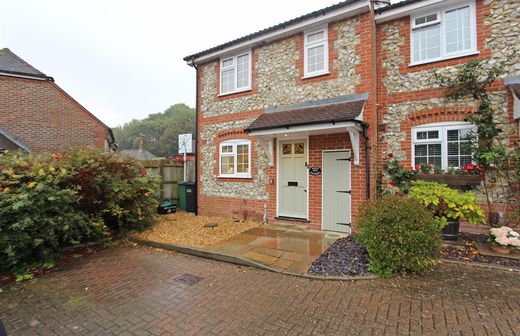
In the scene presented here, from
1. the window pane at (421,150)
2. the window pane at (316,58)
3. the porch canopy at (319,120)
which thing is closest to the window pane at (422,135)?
the window pane at (421,150)

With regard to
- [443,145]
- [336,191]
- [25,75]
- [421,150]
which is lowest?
[336,191]

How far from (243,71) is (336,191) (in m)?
5.22

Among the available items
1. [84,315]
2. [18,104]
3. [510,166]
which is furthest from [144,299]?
[18,104]

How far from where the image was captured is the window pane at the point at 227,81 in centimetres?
916

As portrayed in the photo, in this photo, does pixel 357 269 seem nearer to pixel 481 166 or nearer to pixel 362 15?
pixel 481 166

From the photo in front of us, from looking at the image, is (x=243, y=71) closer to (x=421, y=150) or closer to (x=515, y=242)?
(x=421, y=150)

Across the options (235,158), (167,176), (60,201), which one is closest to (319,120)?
(235,158)

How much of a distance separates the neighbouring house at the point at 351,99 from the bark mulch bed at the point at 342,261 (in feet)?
5.02

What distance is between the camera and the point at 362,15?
6.66 m

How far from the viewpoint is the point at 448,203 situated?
17.1 ft

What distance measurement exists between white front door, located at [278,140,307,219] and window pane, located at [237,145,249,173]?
4.38ft

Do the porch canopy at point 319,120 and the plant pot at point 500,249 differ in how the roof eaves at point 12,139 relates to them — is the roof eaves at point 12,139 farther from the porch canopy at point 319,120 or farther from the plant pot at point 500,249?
the plant pot at point 500,249

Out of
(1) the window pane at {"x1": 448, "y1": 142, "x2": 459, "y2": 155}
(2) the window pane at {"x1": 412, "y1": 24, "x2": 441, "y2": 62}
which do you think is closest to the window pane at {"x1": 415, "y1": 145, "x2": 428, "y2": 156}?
(1) the window pane at {"x1": 448, "y1": 142, "x2": 459, "y2": 155}

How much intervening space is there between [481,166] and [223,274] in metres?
6.14
